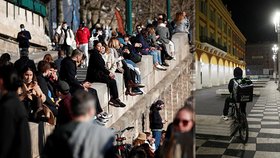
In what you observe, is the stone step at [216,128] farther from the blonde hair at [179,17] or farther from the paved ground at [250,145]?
the blonde hair at [179,17]

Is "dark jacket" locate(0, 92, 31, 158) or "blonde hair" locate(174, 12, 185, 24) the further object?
"blonde hair" locate(174, 12, 185, 24)

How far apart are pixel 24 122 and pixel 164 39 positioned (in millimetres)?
9697

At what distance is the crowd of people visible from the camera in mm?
2357

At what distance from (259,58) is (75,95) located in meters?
88.0

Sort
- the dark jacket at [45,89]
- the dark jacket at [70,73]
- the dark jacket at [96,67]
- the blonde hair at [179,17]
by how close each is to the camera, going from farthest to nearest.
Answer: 1. the blonde hair at [179,17]
2. the dark jacket at [96,67]
3. the dark jacket at [70,73]
4. the dark jacket at [45,89]

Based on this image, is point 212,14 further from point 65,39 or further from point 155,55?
point 155,55

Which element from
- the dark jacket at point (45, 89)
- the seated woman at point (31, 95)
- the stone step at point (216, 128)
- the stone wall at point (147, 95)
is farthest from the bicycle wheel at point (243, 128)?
the seated woman at point (31, 95)

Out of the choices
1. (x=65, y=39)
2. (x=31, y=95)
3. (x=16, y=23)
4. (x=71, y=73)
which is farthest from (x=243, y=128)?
(x=16, y=23)

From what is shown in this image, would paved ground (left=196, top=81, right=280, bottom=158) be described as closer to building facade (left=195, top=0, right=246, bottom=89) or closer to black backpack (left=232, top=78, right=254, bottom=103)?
black backpack (left=232, top=78, right=254, bottom=103)

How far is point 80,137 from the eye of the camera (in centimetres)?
234

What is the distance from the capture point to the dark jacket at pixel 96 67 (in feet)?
22.8

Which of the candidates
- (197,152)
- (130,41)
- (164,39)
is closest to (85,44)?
(130,41)

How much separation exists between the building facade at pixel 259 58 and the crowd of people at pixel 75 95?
73.8 m

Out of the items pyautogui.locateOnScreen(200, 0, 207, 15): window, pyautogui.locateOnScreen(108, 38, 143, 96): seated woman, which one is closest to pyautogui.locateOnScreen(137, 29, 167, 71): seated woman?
pyautogui.locateOnScreen(108, 38, 143, 96): seated woman
